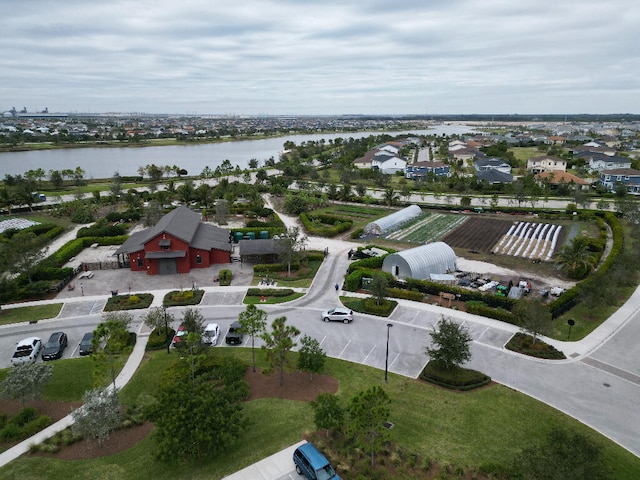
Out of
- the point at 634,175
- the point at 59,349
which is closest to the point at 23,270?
the point at 59,349

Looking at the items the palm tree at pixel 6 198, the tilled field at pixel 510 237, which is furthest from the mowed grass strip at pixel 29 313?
the tilled field at pixel 510 237

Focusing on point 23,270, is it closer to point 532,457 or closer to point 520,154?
point 532,457

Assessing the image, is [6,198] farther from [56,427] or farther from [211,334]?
[56,427]

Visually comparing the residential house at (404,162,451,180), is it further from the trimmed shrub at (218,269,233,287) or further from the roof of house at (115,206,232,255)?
the trimmed shrub at (218,269,233,287)

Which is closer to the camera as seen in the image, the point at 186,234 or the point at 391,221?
the point at 186,234

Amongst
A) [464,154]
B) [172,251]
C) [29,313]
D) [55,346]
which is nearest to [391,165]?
[464,154]

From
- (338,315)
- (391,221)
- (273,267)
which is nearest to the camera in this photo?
(338,315)

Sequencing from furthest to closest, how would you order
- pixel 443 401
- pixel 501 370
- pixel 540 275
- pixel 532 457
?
pixel 540 275 < pixel 501 370 < pixel 443 401 < pixel 532 457
